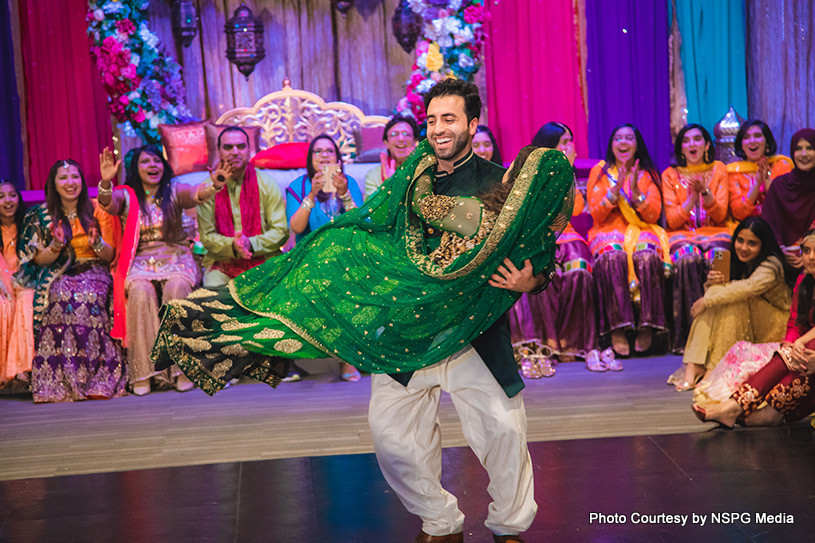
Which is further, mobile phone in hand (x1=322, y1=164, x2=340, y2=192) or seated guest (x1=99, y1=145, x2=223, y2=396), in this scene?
seated guest (x1=99, y1=145, x2=223, y2=396)

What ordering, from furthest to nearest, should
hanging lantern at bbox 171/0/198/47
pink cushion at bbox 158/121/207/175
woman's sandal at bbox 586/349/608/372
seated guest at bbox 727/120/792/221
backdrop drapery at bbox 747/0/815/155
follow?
hanging lantern at bbox 171/0/198/47 < backdrop drapery at bbox 747/0/815/155 < pink cushion at bbox 158/121/207/175 < seated guest at bbox 727/120/792/221 < woman's sandal at bbox 586/349/608/372

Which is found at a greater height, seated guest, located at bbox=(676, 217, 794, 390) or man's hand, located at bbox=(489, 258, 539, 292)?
man's hand, located at bbox=(489, 258, 539, 292)

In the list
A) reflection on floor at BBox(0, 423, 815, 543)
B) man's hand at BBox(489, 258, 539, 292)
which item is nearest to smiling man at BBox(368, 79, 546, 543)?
man's hand at BBox(489, 258, 539, 292)

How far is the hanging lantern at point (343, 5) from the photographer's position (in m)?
8.30

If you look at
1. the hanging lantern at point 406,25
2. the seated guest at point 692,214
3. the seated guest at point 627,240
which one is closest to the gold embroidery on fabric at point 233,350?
the seated guest at point 627,240

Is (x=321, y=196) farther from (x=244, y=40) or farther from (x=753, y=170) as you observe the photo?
(x=753, y=170)

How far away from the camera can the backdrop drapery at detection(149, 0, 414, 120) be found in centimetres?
828

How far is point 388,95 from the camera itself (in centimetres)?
845

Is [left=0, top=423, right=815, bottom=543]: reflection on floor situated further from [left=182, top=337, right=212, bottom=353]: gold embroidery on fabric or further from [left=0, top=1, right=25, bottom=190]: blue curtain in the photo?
[left=0, top=1, right=25, bottom=190]: blue curtain

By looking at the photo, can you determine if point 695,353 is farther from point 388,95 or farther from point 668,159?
point 388,95

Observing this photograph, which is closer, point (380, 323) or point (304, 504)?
point (380, 323)

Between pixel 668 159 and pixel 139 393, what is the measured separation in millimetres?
4554

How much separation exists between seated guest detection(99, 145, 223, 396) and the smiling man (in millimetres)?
3011

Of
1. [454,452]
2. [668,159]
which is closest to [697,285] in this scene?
[668,159]
